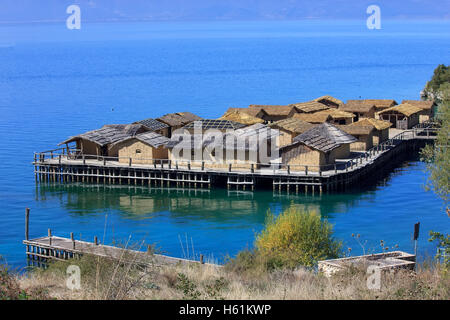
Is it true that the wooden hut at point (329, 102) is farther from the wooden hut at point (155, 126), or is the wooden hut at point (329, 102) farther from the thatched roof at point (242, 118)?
the wooden hut at point (155, 126)

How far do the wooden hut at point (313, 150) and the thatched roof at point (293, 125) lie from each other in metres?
4.35

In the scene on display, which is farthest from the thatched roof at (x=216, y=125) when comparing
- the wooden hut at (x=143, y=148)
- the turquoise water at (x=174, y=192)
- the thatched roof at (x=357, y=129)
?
the thatched roof at (x=357, y=129)

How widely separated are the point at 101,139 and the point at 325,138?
50.5 ft

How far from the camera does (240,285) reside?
18312 millimetres

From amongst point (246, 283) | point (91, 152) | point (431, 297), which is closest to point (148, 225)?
point (91, 152)

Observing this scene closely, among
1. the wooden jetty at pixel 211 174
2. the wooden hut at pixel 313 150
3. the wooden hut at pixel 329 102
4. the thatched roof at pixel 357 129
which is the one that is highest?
the wooden hut at pixel 329 102

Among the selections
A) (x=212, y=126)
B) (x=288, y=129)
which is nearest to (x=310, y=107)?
(x=288, y=129)

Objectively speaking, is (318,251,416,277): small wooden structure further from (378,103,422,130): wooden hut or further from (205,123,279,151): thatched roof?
(378,103,422,130): wooden hut

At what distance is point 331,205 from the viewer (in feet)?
144

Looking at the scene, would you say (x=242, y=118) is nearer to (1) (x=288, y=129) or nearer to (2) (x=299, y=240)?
(1) (x=288, y=129)

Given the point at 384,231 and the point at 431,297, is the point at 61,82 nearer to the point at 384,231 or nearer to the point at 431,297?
the point at 384,231

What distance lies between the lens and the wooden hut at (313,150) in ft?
153

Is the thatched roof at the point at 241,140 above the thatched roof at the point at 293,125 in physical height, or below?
below

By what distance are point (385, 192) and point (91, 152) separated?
20.7 metres
